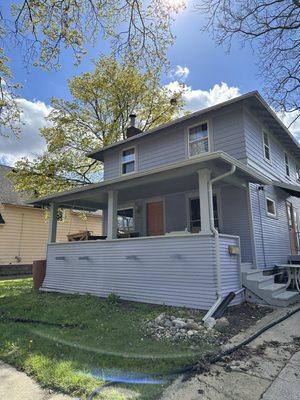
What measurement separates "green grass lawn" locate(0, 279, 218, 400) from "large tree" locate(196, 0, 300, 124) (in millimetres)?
9514

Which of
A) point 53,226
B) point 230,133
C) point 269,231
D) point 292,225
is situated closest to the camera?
point 230,133

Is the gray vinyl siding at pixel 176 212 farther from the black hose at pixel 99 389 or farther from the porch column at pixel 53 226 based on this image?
the black hose at pixel 99 389

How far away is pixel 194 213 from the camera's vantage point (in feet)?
33.8

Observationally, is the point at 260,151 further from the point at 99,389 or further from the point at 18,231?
the point at 18,231

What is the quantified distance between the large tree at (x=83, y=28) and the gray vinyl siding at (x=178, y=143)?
11.7ft

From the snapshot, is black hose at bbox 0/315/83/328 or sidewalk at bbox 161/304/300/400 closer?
sidewalk at bbox 161/304/300/400

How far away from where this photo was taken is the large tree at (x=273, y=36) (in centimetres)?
1082

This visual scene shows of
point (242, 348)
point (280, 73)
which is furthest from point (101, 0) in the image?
point (280, 73)

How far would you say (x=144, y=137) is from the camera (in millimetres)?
11852

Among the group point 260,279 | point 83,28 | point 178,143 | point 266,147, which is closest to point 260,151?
point 266,147

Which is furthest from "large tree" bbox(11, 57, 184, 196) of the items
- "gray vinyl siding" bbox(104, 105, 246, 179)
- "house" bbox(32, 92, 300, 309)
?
"gray vinyl siding" bbox(104, 105, 246, 179)

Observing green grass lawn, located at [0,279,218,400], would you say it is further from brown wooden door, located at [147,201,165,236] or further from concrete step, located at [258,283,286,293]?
brown wooden door, located at [147,201,165,236]

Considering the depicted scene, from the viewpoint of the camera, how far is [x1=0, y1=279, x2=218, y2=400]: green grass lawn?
3.51 meters

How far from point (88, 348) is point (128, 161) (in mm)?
8953
